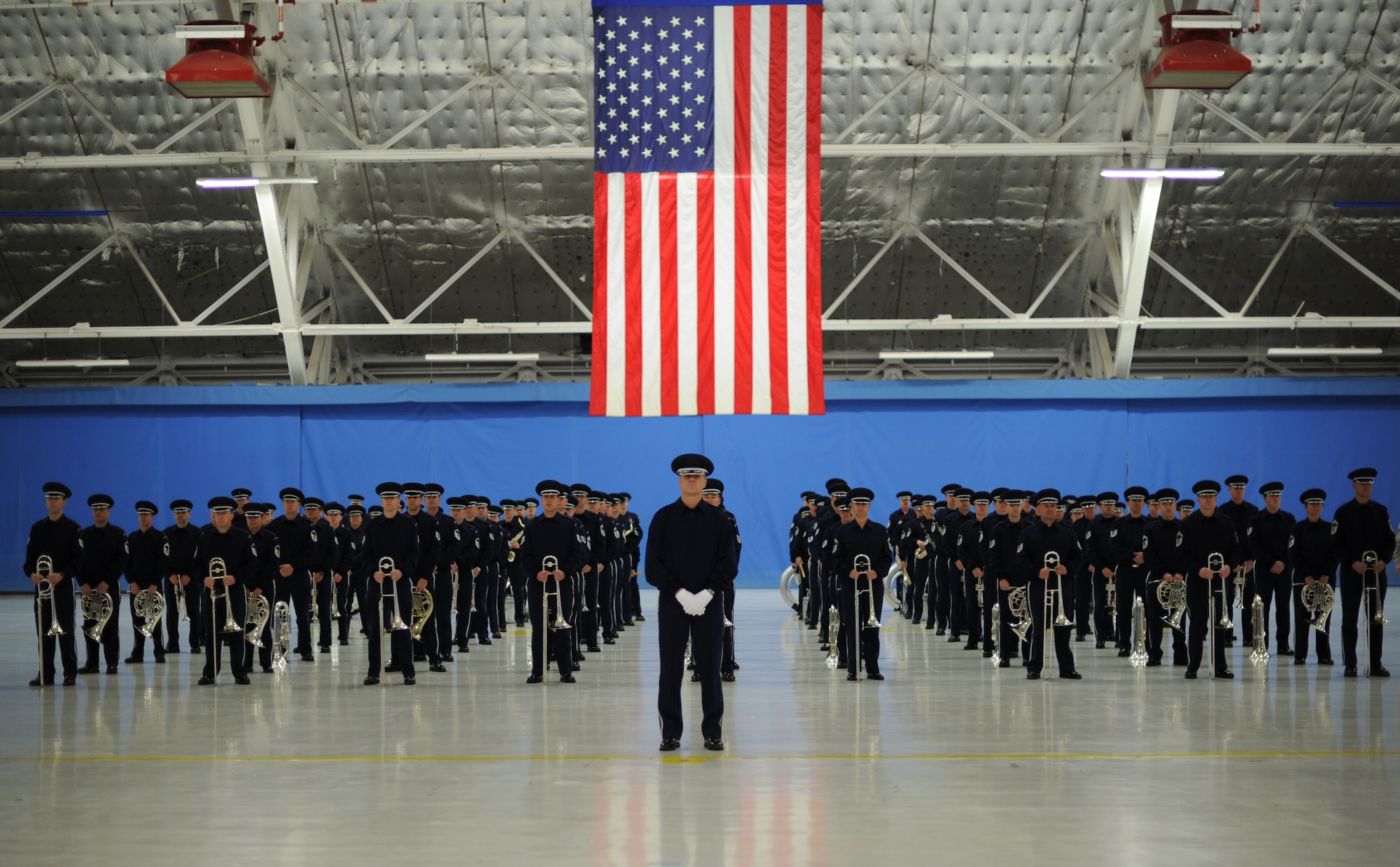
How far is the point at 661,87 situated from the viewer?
12.7 m

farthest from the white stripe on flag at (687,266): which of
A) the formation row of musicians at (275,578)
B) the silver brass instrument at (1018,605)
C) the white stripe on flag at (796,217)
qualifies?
the silver brass instrument at (1018,605)

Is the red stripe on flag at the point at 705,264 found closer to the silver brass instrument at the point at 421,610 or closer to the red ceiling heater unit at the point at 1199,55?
the silver brass instrument at the point at 421,610

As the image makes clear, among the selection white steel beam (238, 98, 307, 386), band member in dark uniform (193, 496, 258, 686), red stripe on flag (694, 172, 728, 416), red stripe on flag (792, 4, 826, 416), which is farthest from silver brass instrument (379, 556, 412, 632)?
white steel beam (238, 98, 307, 386)

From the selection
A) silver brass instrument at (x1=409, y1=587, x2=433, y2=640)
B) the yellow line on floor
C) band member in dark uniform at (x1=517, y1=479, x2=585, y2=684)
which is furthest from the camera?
silver brass instrument at (x1=409, y1=587, x2=433, y2=640)

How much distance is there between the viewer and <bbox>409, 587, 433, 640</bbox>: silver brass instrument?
14172 mm

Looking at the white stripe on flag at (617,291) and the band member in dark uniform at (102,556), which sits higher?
the white stripe on flag at (617,291)

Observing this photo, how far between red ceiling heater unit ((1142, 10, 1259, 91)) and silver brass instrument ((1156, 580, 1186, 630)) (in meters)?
6.04

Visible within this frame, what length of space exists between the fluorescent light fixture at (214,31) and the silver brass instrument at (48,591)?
22.2ft

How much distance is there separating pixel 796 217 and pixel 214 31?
8.22 m

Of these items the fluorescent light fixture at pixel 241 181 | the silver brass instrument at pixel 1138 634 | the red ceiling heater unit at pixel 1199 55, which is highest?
the red ceiling heater unit at pixel 1199 55

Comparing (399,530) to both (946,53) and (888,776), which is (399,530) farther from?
(946,53)

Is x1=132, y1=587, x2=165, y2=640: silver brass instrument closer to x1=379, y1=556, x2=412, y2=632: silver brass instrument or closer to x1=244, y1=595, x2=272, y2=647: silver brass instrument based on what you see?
x1=244, y1=595, x2=272, y2=647: silver brass instrument

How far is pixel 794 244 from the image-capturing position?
41.6 feet

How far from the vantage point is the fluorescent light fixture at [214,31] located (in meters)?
16.2
